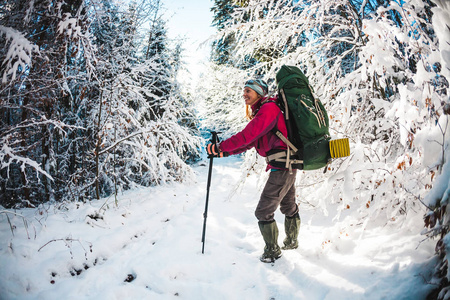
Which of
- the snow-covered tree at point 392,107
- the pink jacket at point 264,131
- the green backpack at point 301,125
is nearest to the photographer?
the snow-covered tree at point 392,107

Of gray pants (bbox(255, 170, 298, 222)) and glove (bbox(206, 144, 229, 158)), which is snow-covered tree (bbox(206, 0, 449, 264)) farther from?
glove (bbox(206, 144, 229, 158))

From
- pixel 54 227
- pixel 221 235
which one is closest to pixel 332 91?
pixel 221 235

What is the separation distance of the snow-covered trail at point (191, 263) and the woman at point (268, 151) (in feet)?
0.97

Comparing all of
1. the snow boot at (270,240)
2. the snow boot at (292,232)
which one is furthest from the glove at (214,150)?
the snow boot at (292,232)

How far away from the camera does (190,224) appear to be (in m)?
4.02

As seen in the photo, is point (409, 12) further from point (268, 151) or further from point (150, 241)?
point (150, 241)

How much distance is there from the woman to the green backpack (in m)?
0.10

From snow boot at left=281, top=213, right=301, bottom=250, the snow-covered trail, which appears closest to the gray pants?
snow boot at left=281, top=213, right=301, bottom=250

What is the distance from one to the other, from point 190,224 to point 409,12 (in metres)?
4.27

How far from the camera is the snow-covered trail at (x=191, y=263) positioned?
187 cm

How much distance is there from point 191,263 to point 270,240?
3.44 ft

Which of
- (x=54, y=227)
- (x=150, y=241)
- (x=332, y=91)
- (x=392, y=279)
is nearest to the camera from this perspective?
(x=392, y=279)

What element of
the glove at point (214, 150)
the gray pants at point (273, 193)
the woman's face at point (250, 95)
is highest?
the woman's face at point (250, 95)

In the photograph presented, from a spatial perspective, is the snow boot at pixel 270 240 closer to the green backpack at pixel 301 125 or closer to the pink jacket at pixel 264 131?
the green backpack at pixel 301 125
